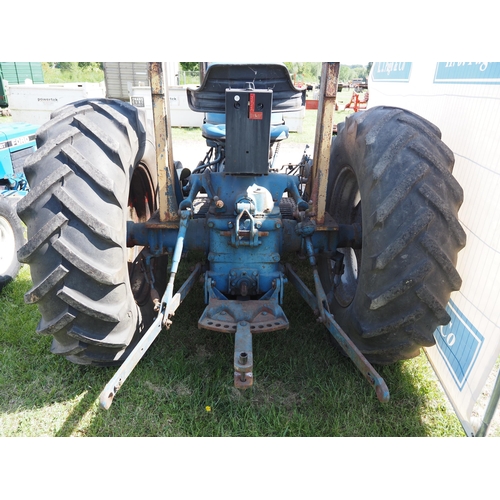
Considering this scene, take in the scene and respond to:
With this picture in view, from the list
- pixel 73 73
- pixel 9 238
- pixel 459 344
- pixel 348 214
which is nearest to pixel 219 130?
→ pixel 348 214

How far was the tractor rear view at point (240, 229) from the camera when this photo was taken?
7.07 feet

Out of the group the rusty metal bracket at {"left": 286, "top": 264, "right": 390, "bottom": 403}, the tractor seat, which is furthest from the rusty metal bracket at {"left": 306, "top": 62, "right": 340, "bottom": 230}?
the tractor seat

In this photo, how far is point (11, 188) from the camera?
4.92 meters

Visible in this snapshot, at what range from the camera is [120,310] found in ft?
7.56

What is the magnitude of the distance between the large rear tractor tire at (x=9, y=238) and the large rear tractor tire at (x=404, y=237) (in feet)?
10.2

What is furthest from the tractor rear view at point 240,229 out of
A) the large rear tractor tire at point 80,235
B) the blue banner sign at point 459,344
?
the blue banner sign at point 459,344

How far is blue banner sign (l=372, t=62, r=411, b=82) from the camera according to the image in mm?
4031

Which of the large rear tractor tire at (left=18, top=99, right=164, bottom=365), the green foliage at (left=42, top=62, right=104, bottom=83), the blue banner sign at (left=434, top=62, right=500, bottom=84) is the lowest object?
the green foliage at (left=42, top=62, right=104, bottom=83)

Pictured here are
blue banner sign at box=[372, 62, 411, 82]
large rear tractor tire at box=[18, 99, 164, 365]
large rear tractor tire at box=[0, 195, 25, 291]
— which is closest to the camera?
large rear tractor tire at box=[18, 99, 164, 365]

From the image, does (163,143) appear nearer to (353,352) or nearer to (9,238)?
(353,352)

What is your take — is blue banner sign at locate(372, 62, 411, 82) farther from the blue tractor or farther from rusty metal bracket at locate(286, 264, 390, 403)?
the blue tractor

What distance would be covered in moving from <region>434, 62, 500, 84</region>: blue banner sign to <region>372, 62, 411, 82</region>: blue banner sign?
0.87 m
